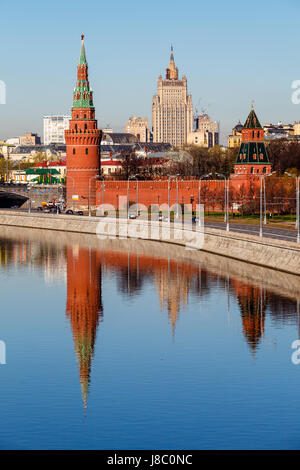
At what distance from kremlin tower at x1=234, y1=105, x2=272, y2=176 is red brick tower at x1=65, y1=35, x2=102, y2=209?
17.2m

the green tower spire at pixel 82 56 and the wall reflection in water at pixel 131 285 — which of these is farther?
the green tower spire at pixel 82 56

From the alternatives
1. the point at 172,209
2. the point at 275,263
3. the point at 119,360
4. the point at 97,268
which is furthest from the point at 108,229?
the point at 119,360

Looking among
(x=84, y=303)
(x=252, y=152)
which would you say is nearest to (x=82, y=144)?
(x=252, y=152)

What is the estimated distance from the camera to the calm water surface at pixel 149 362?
84.9 feet

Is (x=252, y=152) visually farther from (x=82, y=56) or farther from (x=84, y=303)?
(x=84, y=303)

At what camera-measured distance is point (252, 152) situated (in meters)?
107

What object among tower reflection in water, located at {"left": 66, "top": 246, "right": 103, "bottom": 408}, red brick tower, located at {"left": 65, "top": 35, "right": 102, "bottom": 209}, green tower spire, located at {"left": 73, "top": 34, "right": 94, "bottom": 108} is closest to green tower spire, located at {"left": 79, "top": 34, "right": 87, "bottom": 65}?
green tower spire, located at {"left": 73, "top": 34, "right": 94, "bottom": 108}

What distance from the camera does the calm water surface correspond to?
25.9m

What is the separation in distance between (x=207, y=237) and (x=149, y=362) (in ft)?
119

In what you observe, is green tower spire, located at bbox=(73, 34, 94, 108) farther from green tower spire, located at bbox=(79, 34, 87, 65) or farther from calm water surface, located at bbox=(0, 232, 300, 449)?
calm water surface, located at bbox=(0, 232, 300, 449)

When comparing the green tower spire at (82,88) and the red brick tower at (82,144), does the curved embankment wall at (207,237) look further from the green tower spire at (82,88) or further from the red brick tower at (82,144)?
the green tower spire at (82,88)

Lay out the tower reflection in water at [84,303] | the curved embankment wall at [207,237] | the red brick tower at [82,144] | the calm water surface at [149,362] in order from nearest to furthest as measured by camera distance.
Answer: the calm water surface at [149,362], the tower reflection in water at [84,303], the curved embankment wall at [207,237], the red brick tower at [82,144]

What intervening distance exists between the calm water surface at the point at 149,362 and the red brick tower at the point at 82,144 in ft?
181

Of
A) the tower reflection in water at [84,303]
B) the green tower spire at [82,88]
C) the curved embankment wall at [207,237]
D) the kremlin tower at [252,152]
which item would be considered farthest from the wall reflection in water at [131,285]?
the green tower spire at [82,88]
